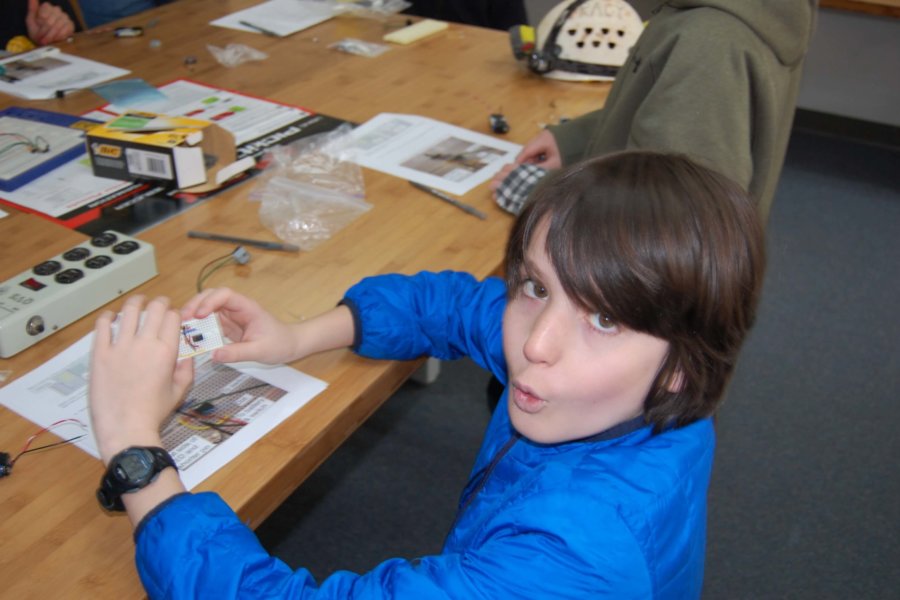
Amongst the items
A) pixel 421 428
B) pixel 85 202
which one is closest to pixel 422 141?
pixel 85 202

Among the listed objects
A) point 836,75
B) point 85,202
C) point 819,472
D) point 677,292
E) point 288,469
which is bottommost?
point 819,472

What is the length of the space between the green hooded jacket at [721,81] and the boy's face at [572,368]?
38cm

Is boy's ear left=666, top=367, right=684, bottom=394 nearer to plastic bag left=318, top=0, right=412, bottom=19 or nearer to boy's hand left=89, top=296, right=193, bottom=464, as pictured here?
boy's hand left=89, top=296, right=193, bottom=464

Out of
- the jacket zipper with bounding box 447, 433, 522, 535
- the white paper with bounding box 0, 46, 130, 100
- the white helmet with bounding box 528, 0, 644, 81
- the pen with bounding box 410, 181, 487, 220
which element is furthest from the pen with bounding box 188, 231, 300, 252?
the white helmet with bounding box 528, 0, 644, 81

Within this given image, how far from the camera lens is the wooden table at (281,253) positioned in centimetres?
82

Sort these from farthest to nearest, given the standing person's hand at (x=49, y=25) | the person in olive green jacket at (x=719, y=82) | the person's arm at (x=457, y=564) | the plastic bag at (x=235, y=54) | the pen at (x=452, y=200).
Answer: the standing person's hand at (x=49, y=25) < the plastic bag at (x=235, y=54) < the pen at (x=452, y=200) < the person in olive green jacket at (x=719, y=82) < the person's arm at (x=457, y=564)

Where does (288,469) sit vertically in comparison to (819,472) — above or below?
above

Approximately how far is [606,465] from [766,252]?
0.27 meters

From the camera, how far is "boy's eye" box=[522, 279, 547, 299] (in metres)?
0.83

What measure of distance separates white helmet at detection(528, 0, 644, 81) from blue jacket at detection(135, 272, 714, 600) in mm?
1155

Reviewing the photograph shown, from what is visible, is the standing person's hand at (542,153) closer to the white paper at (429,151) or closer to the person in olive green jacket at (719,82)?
the white paper at (429,151)

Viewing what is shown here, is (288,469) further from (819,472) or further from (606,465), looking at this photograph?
(819,472)

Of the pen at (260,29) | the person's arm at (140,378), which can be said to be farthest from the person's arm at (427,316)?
the pen at (260,29)

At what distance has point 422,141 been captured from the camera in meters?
1.57
